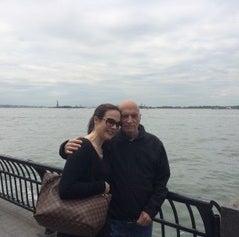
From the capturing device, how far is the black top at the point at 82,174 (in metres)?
3.23

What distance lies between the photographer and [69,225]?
10.8 feet

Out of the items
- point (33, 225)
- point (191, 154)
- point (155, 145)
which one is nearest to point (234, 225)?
point (155, 145)

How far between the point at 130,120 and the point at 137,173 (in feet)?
1.55

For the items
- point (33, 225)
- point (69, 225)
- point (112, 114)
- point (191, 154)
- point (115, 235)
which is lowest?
point (191, 154)

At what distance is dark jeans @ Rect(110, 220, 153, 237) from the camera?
370 centimetres

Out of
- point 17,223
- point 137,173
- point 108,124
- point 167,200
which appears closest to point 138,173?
point 137,173

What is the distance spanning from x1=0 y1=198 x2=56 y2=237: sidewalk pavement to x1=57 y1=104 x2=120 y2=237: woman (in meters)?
2.52

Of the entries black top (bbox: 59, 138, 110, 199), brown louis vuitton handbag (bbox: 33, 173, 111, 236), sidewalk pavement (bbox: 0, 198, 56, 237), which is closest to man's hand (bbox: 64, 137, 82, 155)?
black top (bbox: 59, 138, 110, 199)

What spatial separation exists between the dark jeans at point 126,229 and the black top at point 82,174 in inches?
20.3

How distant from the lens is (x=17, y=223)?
6312 millimetres

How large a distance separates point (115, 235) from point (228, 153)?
29.9 m

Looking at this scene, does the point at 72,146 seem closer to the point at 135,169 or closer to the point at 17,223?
the point at 135,169

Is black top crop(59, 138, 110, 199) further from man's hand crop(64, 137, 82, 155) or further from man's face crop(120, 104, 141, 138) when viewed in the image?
man's face crop(120, 104, 141, 138)

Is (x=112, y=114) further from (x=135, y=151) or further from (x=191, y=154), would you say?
(x=191, y=154)
